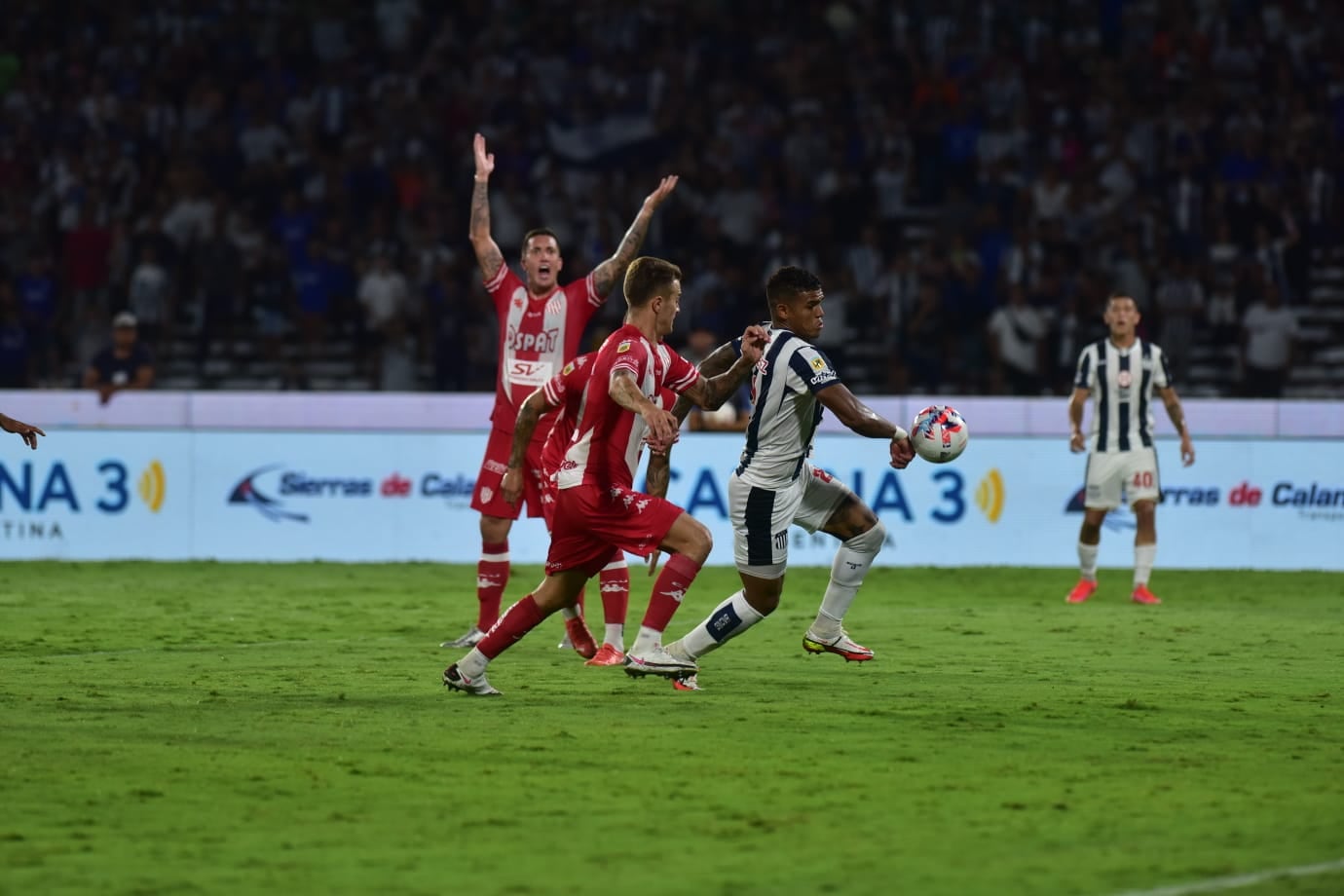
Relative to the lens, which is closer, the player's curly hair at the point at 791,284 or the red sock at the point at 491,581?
the player's curly hair at the point at 791,284

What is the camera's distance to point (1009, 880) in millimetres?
5812

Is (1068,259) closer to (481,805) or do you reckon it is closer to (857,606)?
(857,606)

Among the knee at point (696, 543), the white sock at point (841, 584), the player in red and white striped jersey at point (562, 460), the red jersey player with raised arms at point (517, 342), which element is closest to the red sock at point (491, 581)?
the red jersey player with raised arms at point (517, 342)

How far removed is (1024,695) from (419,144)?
60.7 feet

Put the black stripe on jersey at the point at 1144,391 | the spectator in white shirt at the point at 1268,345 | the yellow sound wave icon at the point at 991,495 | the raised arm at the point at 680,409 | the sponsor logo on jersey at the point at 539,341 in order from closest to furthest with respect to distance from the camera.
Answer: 1. the raised arm at the point at 680,409
2. the sponsor logo on jersey at the point at 539,341
3. the black stripe on jersey at the point at 1144,391
4. the yellow sound wave icon at the point at 991,495
5. the spectator in white shirt at the point at 1268,345

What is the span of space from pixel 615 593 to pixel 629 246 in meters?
2.15

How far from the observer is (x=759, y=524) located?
10.2 metres

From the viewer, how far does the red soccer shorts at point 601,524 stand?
31.7 feet

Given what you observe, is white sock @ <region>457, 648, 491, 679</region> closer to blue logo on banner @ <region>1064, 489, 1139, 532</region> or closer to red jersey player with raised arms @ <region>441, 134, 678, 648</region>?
red jersey player with raised arms @ <region>441, 134, 678, 648</region>

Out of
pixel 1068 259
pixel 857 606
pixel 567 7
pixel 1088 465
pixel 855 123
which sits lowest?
pixel 857 606

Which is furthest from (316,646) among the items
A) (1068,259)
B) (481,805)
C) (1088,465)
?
(1068,259)

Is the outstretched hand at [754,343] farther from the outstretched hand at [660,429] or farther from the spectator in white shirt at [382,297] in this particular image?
the spectator in white shirt at [382,297]

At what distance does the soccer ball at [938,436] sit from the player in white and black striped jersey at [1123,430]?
6278mm

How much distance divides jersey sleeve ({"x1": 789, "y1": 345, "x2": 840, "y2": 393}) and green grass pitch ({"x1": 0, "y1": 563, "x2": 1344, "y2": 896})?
1.59 meters
